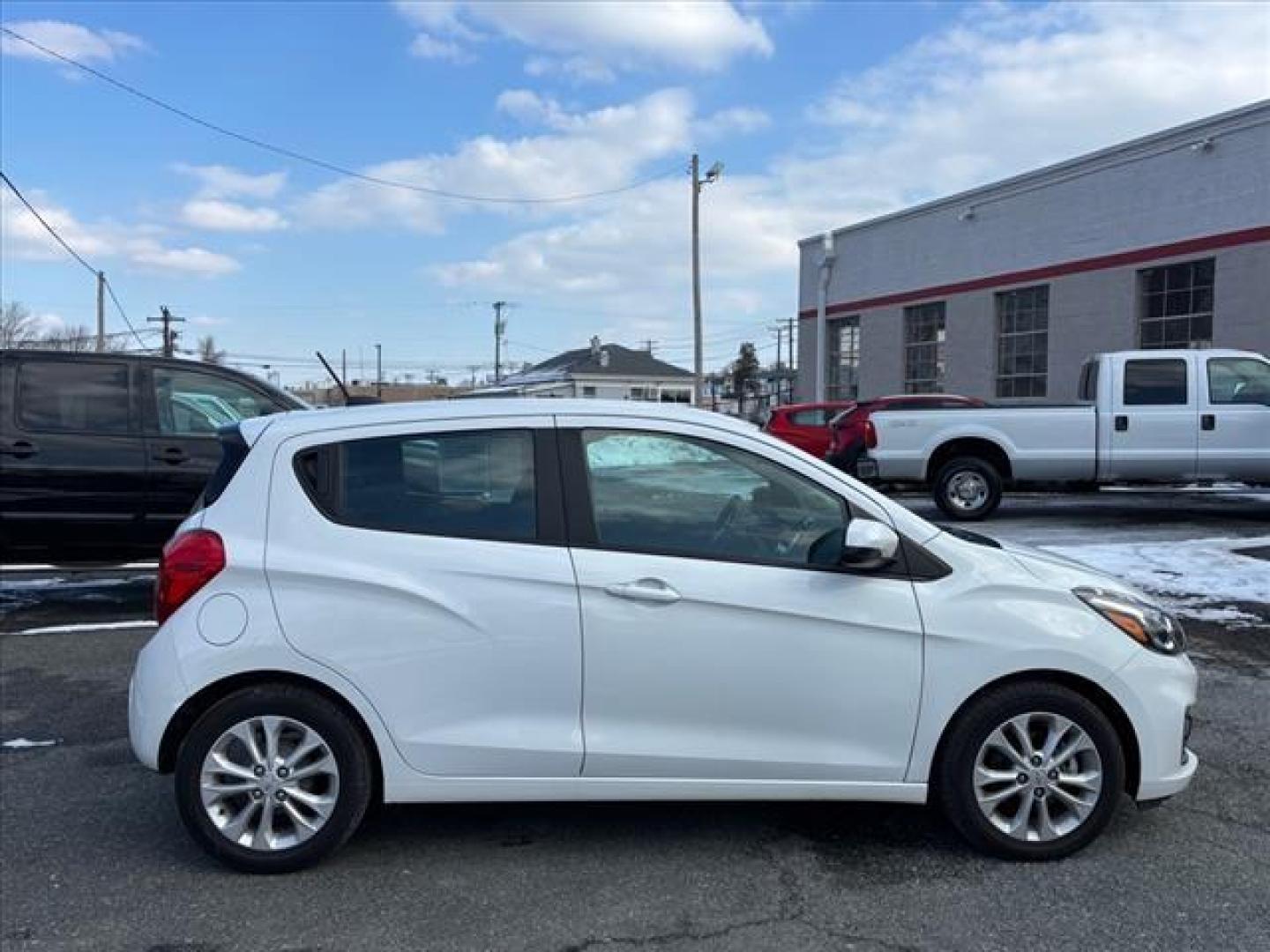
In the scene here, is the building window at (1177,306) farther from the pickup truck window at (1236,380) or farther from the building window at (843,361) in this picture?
the building window at (843,361)

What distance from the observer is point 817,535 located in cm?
370

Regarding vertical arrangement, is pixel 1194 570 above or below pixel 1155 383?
below

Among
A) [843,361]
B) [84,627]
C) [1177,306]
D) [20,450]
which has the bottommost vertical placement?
[84,627]

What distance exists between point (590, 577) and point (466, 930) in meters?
1.17

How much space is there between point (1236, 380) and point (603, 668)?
1103cm

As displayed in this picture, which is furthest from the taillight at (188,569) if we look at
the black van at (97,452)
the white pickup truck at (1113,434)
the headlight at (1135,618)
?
the white pickup truck at (1113,434)

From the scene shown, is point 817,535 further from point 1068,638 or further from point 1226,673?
point 1226,673

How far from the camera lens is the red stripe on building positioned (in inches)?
686

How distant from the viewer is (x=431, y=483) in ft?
12.2

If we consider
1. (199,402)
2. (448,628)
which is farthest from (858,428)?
(448,628)

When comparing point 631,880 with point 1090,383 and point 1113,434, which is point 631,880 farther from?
point 1090,383

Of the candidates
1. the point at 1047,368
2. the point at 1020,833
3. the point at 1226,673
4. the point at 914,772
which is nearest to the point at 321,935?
the point at 914,772

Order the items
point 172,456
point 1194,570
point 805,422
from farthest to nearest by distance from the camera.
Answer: point 805,422 → point 1194,570 → point 172,456

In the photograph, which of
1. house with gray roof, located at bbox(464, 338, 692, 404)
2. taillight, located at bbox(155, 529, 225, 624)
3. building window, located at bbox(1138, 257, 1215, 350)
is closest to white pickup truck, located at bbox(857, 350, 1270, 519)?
building window, located at bbox(1138, 257, 1215, 350)
